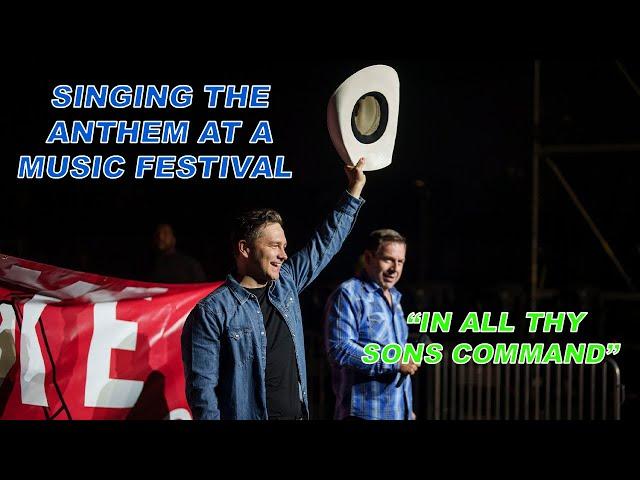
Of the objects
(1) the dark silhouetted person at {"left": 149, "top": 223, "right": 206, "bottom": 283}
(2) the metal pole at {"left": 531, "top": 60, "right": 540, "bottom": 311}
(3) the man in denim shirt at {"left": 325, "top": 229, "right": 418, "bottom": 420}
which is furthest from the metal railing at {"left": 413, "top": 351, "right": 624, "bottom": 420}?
Answer: (3) the man in denim shirt at {"left": 325, "top": 229, "right": 418, "bottom": 420}

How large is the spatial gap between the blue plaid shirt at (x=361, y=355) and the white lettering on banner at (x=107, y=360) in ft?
3.85

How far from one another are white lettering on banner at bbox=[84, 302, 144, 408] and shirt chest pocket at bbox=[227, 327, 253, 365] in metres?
1.35

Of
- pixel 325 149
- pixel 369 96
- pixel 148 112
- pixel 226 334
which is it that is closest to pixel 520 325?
pixel 325 149

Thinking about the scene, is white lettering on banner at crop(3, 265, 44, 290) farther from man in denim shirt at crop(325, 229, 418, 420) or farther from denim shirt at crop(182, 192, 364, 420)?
man in denim shirt at crop(325, 229, 418, 420)

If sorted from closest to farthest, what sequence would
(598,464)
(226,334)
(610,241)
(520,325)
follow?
(226,334) → (598,464) → (520,325) → (610,241)

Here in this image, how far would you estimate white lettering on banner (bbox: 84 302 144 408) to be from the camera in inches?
227

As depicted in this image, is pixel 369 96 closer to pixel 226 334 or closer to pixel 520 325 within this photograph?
pixel 226 334

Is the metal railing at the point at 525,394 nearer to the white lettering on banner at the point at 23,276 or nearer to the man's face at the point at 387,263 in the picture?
the man's face at the point at 387,263

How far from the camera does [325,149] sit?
46.7ft

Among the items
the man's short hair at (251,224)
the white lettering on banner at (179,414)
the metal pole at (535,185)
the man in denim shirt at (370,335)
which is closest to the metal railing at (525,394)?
the metal pole at (535,185)

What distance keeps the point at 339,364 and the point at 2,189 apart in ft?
33.0

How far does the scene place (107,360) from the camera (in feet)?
19.0

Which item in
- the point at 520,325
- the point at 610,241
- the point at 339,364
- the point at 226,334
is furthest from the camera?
the point at 610,241

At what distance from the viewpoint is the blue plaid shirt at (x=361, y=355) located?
5.68 metres
